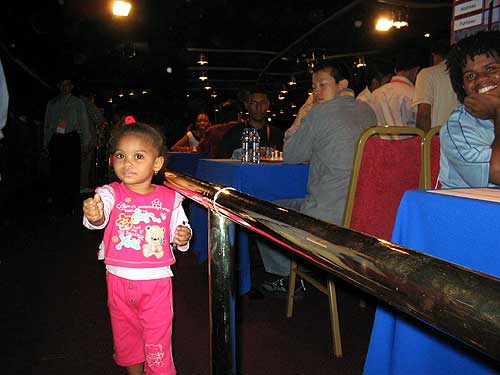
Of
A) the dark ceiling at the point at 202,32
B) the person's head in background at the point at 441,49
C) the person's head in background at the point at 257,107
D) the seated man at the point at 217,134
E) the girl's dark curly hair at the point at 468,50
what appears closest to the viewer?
the girl's dark curly hair at the point at 468,50

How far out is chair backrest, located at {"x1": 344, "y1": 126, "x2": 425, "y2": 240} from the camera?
7.03ft

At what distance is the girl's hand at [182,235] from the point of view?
164cm

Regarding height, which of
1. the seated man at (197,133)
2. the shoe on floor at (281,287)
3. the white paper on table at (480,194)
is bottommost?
the shoe on floor at (281,287)

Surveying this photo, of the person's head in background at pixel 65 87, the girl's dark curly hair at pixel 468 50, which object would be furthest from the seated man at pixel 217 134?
the girl's dark curly hair at pixel 468 50

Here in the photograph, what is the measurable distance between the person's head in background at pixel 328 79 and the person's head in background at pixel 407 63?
171 cm

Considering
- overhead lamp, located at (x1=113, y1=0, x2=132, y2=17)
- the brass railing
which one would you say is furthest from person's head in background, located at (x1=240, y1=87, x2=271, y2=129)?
overhead lamp, located at (x1=113, y1=0, x2=132, y2=17)

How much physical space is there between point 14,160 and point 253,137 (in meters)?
7.03

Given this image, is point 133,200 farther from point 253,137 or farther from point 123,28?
point 123,28

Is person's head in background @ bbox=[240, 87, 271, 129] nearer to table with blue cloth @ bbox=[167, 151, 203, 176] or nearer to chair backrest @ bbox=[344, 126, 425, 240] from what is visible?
table with blue cloth @ bbox=[167, 151, 203, 176]

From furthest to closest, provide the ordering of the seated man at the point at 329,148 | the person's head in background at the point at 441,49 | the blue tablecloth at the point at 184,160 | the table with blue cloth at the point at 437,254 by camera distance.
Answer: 1. the blue tablecloth at the point at 184,160
2. the person's head in background at the point at 441,49
3. the seated man at the point at 329,148
4. the table with blue cloth at the point at 437,254

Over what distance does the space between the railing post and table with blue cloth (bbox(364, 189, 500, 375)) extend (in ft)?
1.94

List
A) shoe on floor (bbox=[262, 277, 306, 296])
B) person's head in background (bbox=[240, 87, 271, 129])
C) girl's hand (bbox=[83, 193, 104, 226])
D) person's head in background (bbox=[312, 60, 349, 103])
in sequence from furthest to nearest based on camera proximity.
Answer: person's head in background (bbox=[240, 87, 271, 129])
shoe on floor (bbox=[262, 277, 306, 296])
person's head in background (bbox=[312, 60, 349, 103])
girl's hand (bbox=[83, 193, 104, 226])

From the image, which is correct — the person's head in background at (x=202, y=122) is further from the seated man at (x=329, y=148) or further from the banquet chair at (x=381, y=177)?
the banquet chair at (x=381, y=177)

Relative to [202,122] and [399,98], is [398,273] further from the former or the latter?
[202,122]
